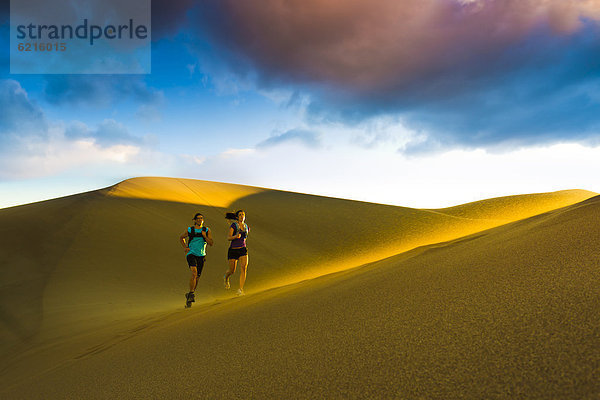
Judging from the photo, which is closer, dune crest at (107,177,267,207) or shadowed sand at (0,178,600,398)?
shadowed sand at (0,178,600,398)

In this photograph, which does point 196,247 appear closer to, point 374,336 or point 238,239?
point 238,239

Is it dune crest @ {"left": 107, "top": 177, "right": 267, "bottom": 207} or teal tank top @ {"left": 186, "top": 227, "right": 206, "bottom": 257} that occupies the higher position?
dune crest @ {"left": 107, "top": 177, "right": 267, "bottom": 207}

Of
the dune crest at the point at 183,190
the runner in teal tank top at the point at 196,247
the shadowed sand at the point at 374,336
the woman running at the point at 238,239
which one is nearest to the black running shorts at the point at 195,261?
the runner in teal tank top at the point at 196,247

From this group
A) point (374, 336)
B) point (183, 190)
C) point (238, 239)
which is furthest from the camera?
point (183, 190)

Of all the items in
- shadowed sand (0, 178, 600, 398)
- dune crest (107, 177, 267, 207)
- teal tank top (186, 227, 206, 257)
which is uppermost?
dune crest (107, 177, 267, 207)

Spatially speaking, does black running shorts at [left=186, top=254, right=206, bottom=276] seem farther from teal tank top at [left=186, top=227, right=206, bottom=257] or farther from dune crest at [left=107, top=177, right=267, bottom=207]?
dune crest at [left=107, top=177, right=267, bottom=207]

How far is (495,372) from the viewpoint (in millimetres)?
1359

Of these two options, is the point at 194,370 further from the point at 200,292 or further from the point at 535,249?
the point at 200,292

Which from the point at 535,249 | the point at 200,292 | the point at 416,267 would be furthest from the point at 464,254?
the point at 200,292

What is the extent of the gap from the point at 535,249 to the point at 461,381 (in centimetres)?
169

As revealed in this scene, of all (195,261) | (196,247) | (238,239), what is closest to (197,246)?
(196,247)

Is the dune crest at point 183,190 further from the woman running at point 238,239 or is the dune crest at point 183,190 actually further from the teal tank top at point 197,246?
the woman running at point 238,239

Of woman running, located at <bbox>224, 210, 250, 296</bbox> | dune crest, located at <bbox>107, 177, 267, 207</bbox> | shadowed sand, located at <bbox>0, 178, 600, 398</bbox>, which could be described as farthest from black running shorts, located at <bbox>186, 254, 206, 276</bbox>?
dune crest, located at <bbox>107, 177, 267, 207</bbox>

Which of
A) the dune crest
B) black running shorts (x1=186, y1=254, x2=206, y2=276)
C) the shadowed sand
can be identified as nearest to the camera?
the shadowed sand
